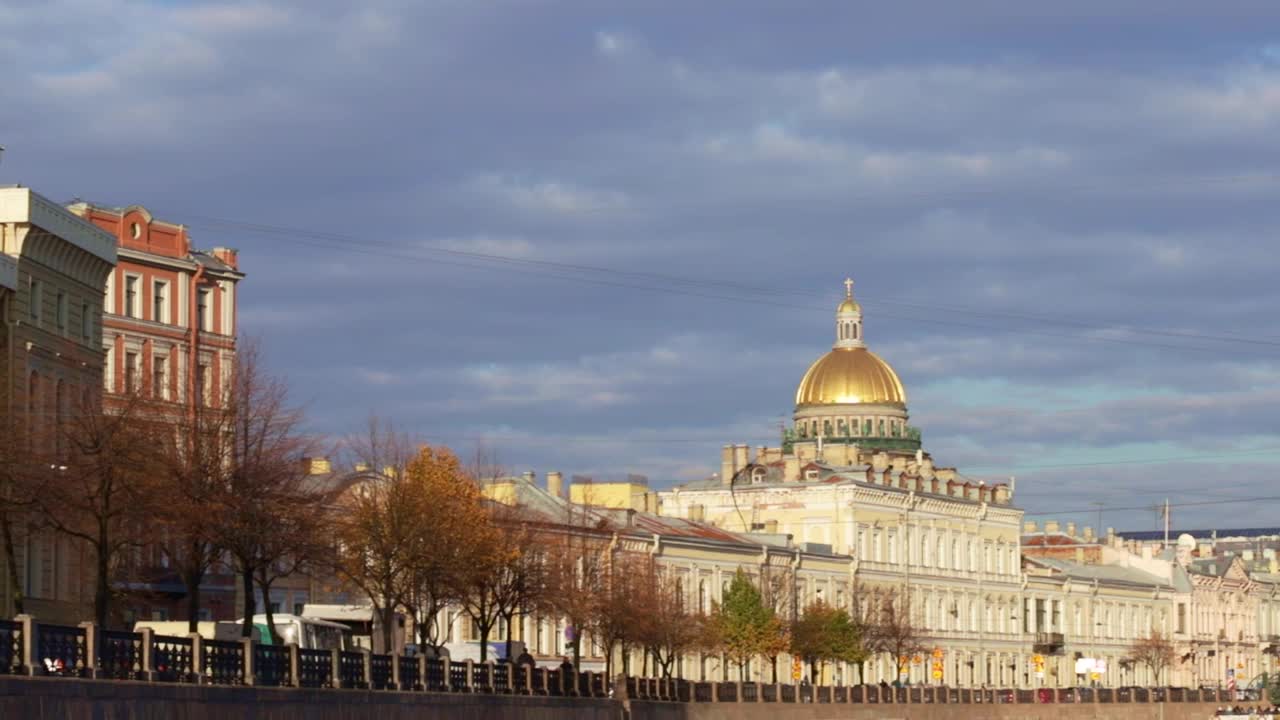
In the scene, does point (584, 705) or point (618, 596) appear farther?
point (618, 596)

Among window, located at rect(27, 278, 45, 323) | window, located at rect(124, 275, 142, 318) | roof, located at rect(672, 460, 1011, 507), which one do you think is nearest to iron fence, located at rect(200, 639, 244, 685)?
window, located at rect(27, 278, 45, 323)

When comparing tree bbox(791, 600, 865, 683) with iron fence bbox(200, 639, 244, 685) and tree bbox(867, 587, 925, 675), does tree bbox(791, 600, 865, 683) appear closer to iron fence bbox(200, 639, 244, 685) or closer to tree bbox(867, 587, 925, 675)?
tree bbox(867, 587, 925, 675)

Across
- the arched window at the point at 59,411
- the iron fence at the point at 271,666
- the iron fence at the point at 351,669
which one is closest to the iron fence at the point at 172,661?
the iron fence at the point at 271,666

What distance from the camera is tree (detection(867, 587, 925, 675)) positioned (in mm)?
112500

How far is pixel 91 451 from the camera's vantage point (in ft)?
172

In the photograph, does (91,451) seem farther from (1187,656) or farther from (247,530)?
(1187,656)

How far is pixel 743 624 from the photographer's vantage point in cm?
9950

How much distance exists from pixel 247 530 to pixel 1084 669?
92522 millimetres

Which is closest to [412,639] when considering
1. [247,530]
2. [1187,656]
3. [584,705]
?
[584,705]

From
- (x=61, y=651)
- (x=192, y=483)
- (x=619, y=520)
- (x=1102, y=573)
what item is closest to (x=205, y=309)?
(x=619, y=520)

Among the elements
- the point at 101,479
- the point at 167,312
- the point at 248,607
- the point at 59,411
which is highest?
the point at 167,312

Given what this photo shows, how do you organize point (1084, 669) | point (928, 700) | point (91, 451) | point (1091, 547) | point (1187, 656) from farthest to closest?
1. point (1091, 547)
2. point (1187, 656)
3. point (1084, 669)
4. point (928, 700)
5. point (91, 451)

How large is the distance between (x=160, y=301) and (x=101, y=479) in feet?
95.9

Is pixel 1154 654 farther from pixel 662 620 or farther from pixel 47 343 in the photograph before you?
pixel 47 343
